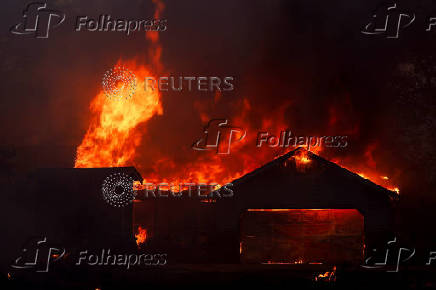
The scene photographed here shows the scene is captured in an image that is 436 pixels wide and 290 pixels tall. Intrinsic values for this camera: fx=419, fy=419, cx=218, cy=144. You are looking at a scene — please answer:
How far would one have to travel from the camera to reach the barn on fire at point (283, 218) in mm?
19094

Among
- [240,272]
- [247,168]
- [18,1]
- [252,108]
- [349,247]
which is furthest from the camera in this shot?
[18,1]

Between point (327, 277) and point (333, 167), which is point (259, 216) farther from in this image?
point (327, 277)

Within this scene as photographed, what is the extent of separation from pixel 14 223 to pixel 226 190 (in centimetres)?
1136

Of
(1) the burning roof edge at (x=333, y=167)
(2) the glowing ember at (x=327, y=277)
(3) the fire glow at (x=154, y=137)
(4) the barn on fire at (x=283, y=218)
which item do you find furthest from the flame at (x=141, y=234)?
(2) the glowing ember at (x=327, y=277)

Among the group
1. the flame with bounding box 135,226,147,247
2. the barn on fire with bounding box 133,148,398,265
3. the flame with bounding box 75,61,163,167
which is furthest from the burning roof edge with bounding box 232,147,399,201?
the flame with bounding box 75,61,163,167

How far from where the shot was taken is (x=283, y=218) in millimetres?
23688

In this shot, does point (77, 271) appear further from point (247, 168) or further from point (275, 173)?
point (247, 168)

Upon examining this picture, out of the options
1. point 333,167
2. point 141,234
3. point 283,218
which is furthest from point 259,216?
point 141,234

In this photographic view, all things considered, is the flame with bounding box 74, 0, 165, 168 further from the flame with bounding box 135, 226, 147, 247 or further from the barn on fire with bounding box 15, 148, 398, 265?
the barn on fire with bounding box 15, 148, 398, 265

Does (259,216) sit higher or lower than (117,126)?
lower

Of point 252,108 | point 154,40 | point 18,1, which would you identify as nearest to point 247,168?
point 252,108

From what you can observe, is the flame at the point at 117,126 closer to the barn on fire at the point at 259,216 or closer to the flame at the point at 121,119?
the flame at the point at 121,119

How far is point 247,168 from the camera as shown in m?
37.4

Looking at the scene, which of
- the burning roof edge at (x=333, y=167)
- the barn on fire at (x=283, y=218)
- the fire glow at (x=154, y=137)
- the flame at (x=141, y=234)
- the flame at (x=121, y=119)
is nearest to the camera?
the burning roof edge at (x=333, y=167)
